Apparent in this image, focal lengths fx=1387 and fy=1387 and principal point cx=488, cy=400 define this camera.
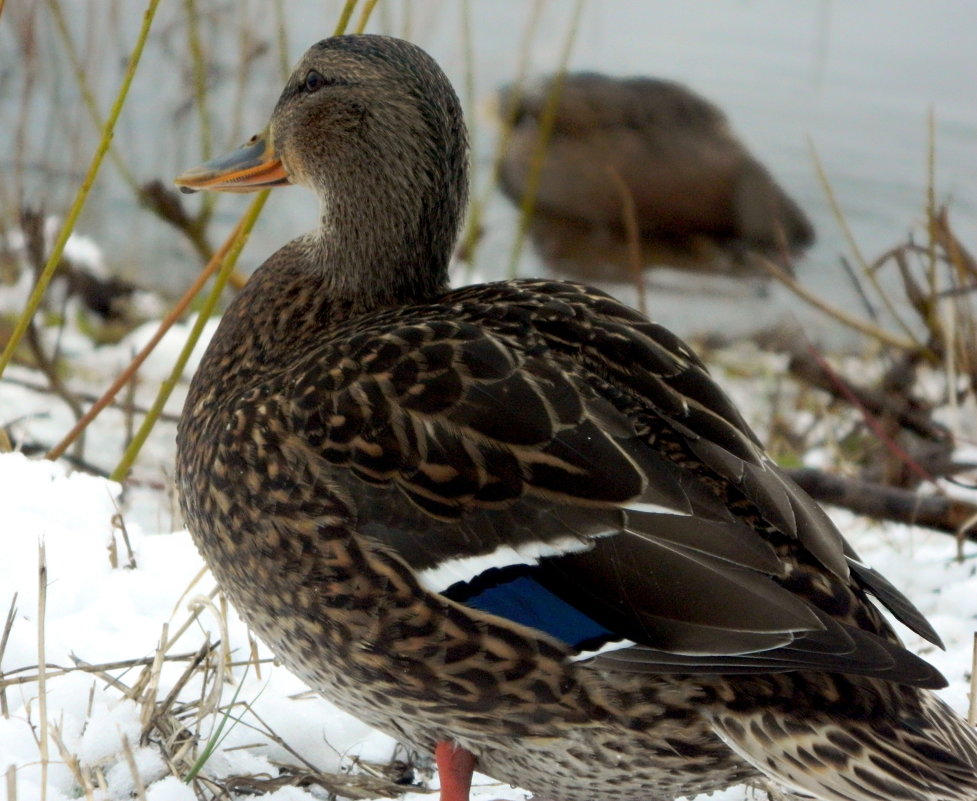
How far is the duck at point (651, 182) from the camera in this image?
32.9 feet

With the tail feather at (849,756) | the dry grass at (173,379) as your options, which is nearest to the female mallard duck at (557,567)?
the tail feather at (849,756)

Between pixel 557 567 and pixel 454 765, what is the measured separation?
1.49 ft

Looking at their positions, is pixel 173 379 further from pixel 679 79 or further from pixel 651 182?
pixel 679 79

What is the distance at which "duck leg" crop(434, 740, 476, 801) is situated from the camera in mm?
2344

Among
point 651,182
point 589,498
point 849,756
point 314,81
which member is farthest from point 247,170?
point 651,182

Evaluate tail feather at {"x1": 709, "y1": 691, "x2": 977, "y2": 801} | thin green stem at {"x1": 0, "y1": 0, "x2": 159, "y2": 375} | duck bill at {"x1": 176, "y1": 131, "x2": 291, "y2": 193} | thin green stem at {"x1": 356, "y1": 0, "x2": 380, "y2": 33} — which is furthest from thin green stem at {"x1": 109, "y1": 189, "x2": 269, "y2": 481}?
tail feather at {"x1": 709, "y1": 691, "x2": 977, "y2": 801}

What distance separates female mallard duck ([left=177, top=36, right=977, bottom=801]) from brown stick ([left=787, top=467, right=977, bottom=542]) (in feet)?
4.09

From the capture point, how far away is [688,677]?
2094 mm

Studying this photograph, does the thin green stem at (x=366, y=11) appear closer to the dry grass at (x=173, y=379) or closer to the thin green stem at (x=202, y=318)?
the dry grass at (x=173, y=379)

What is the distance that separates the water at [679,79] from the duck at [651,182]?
29cm

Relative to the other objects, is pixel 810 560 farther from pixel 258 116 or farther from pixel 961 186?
pixel 961 186

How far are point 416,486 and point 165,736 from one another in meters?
0.75

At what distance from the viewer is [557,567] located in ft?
A: 6.98

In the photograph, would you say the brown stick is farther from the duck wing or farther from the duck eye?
the duck eye
